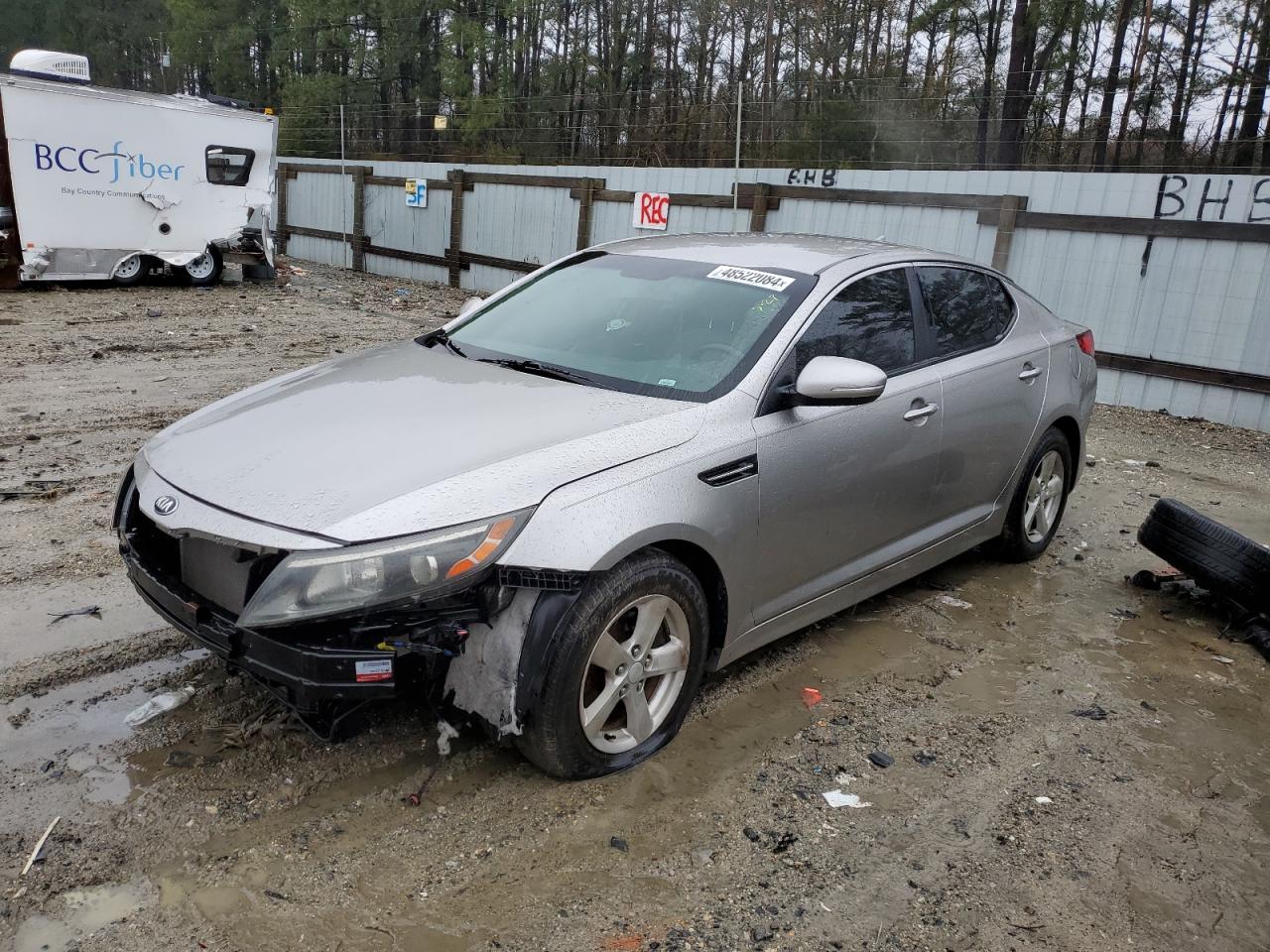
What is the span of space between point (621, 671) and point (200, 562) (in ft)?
4.21

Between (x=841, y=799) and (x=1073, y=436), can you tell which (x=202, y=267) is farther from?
(x=841, y=799)

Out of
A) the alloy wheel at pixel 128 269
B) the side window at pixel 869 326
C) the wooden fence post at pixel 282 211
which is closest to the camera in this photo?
the side window at pixel 869 326

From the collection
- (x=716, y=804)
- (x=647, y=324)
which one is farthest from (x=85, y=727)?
(x=647, y=324)

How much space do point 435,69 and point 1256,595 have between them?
110 ft

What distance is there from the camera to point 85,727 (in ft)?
10.9

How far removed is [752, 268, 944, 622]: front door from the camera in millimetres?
3527

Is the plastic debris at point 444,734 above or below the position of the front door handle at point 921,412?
below

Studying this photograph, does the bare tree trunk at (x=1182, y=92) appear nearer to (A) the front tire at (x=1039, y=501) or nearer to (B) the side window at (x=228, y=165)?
(A) the front tire at (x=1039, y=501)

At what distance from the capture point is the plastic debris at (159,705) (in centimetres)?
335

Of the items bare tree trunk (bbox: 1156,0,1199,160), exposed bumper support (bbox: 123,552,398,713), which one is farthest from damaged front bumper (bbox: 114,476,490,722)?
→ bare tree trunk (bbox: 1156,0,1199,160)

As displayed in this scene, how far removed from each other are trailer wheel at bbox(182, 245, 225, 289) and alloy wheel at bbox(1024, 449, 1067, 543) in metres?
14.2

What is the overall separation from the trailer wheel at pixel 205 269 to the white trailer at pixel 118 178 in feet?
0.07

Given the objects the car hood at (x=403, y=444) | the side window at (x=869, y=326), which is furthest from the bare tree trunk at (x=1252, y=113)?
the car hood at (x=403, y=444)

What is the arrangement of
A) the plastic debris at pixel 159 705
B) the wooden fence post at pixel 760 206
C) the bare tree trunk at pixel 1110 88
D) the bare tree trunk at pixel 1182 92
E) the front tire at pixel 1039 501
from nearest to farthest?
the plastic debris at pixel 159 705 → the front tire at pixel 1039 501 → the wooden fence post at pixel 760 206 → the bare tree trunk at pixel 1182 92 → the bare tree trunk at pixel 1110 88
